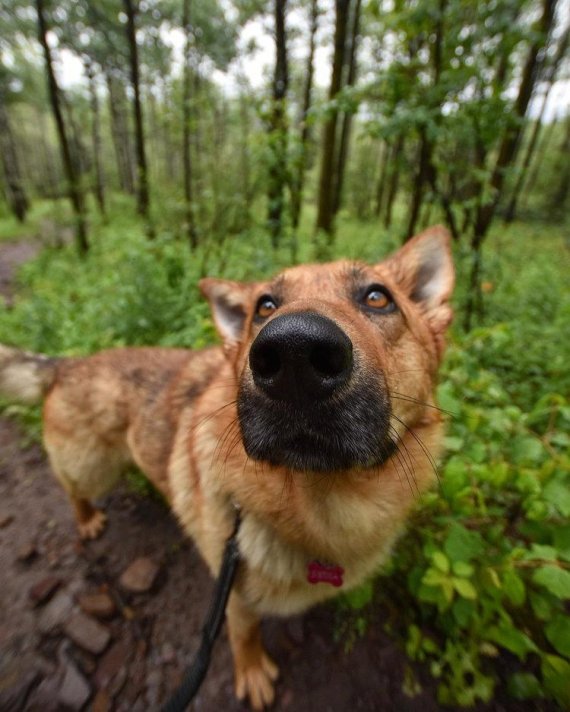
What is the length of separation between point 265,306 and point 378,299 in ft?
2.19

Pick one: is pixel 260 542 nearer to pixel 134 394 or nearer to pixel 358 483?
pixel 358 483

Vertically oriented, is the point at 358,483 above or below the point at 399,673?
above

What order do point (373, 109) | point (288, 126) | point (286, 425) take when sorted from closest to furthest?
1. point (286, 425)
2. point (373, 109)
3. point (288, 126)

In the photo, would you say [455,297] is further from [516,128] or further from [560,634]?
[560,634]

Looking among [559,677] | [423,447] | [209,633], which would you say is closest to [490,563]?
[559,677]

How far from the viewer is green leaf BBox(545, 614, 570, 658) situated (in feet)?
5.22

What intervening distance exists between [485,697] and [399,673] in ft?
1.60

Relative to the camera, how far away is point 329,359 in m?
1.21

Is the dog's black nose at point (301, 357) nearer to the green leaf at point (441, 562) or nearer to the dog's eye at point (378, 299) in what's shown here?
the dog's eye at point (378, 299)

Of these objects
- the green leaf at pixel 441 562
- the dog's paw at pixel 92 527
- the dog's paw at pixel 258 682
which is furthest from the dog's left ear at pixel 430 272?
the dog's paw at pixel 92 527

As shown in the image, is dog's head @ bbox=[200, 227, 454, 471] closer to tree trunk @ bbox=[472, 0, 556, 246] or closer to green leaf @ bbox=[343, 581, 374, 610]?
green leaf @ bbox=[343, 581, 374, 610]

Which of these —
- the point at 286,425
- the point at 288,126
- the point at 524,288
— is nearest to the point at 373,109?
the point at 288,126

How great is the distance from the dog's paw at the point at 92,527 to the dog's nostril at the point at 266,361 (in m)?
3.12

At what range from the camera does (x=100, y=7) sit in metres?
15.4
